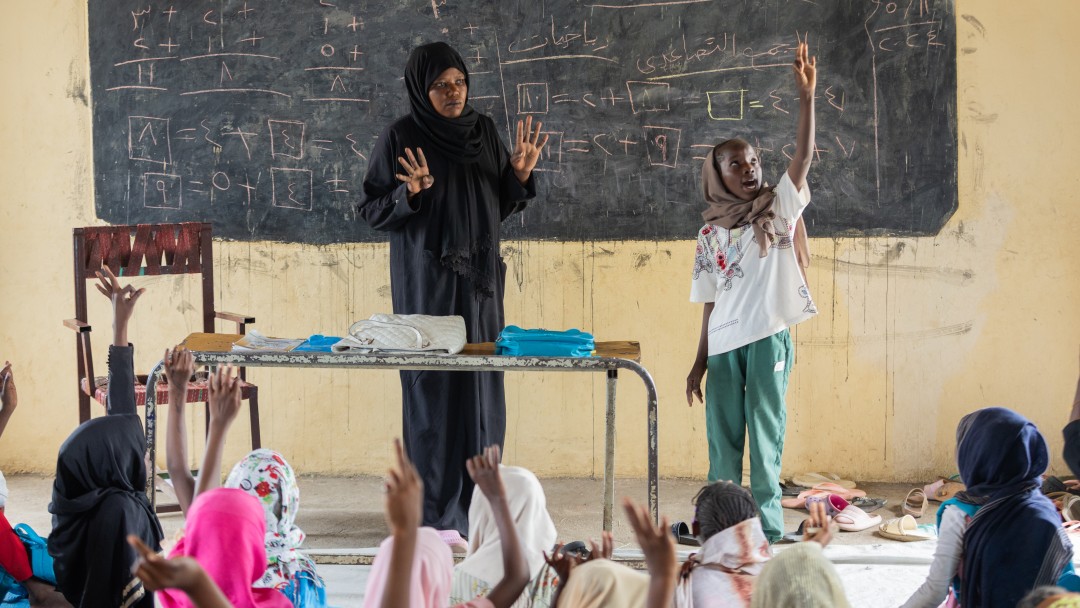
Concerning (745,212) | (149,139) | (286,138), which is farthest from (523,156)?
(149,139)

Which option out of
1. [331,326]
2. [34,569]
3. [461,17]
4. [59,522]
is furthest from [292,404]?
[59,522]

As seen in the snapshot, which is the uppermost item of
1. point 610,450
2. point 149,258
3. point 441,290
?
point 149,258

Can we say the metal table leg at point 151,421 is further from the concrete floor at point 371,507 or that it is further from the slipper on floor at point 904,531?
the slipper on floor at point 904,531

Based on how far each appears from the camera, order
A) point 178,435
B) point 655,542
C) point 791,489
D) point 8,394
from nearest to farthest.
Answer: point 655,542, point 178,435, point 8,394, point 791,489

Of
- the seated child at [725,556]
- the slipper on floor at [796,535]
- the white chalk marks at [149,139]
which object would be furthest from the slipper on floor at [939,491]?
the white chalk marks at [149,139]

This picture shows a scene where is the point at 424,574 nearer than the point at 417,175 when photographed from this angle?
Yes

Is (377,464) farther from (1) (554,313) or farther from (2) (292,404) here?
(1) (554,313)

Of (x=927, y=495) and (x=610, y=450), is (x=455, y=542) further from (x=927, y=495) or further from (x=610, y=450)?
→ (x=927, y=495)

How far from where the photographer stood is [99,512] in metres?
2.57

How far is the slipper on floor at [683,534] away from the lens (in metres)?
4.14

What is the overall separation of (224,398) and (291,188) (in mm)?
2622

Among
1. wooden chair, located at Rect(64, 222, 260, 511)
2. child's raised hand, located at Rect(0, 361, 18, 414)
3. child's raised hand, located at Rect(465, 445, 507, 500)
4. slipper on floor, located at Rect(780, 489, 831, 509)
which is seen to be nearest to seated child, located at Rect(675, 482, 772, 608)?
child's raised hand, located at Rect(465, 445, 507, 500)

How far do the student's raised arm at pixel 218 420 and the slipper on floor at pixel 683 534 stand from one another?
80.6 inches

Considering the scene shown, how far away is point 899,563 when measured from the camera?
3820 millimetres
